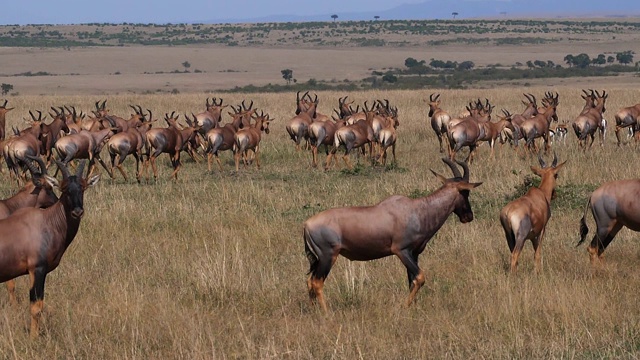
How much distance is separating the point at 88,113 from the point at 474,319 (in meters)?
26.2

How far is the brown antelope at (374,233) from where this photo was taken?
8188 mm

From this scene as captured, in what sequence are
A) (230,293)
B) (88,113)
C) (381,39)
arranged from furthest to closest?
(381,39), (88,113), (230,293)

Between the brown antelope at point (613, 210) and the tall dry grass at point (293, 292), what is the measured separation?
0.30 meters

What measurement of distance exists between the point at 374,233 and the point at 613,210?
2923mm

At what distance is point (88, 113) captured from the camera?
A: 3238 cm

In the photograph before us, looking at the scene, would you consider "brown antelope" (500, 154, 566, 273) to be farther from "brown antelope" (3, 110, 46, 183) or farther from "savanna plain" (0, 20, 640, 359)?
"brown antelope" (3, 110, 46, 183)

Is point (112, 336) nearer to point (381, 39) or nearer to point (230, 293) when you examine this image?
point (230, 293)

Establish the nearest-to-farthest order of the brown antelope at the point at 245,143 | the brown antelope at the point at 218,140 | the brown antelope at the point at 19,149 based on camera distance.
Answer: the brown antelope at the point at 19,149, the brown antelope at the point at 245,143, the brown antelope at the point at 218,140

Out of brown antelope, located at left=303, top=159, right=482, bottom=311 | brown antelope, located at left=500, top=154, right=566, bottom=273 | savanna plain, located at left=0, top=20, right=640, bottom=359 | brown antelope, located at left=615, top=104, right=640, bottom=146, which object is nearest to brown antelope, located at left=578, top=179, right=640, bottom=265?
savanna plain, located at left=0, top=20, right=640, bottom=359

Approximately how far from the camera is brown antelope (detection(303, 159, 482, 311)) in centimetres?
819

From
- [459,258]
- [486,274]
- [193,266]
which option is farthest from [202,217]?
[486,274]

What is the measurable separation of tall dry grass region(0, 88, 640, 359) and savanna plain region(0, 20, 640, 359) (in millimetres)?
22

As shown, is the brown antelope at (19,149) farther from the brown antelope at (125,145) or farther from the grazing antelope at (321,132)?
the grazing antelope at (321,132)

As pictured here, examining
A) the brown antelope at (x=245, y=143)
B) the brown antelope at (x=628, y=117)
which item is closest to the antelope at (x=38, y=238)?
the brown antelope at (x=245, y=143)
